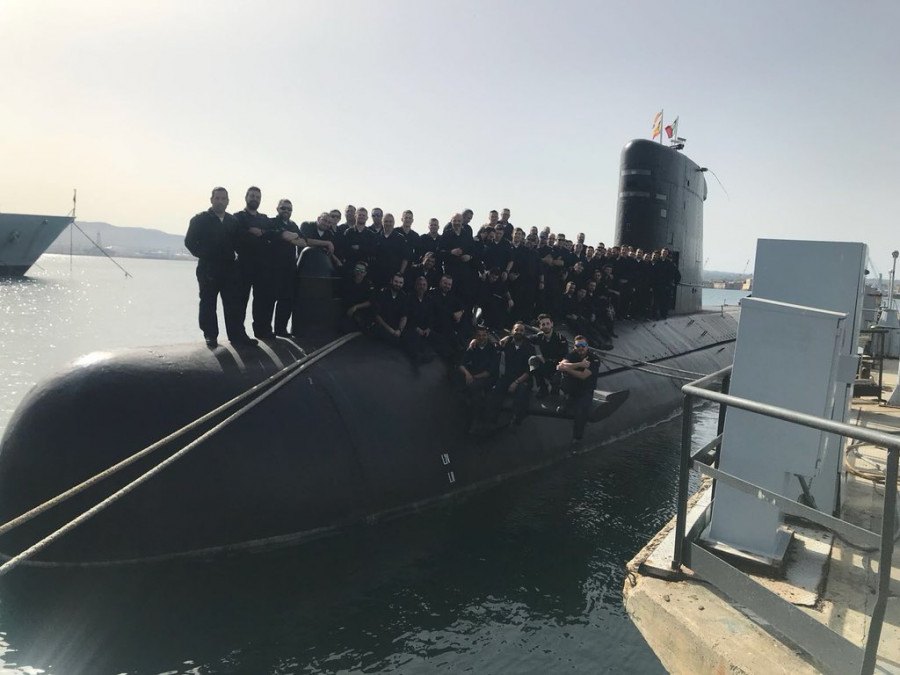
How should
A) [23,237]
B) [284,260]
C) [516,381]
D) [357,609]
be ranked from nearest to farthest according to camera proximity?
1. [357,609]
2. [284,260]
3. [516,381]
4. [23,237]

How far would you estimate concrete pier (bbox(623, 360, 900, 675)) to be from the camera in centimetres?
378

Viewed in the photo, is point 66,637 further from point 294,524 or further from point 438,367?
point 438,367

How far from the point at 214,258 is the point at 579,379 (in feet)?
16.1

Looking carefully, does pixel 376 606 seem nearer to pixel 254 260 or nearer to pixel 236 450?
pixel 236 450

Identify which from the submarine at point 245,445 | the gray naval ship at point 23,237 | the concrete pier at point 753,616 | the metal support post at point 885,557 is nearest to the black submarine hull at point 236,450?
the submarine at point 245,445

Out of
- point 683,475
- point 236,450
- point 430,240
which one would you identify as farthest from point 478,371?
point 683,475

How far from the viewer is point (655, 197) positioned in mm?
18219

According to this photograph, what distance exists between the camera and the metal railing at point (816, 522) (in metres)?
3.19

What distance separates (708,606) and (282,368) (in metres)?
5.51

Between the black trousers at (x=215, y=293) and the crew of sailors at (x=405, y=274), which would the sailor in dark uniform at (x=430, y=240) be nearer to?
the crew of sailors at (x=405, y=274)

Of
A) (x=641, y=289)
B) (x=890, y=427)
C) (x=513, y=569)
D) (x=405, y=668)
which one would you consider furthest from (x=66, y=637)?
(x=641, y=289)

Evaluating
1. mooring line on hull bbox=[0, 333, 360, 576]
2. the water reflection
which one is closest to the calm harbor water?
the water reflection

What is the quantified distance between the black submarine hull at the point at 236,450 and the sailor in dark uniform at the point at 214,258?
1.78 ft

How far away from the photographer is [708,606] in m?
4.25
